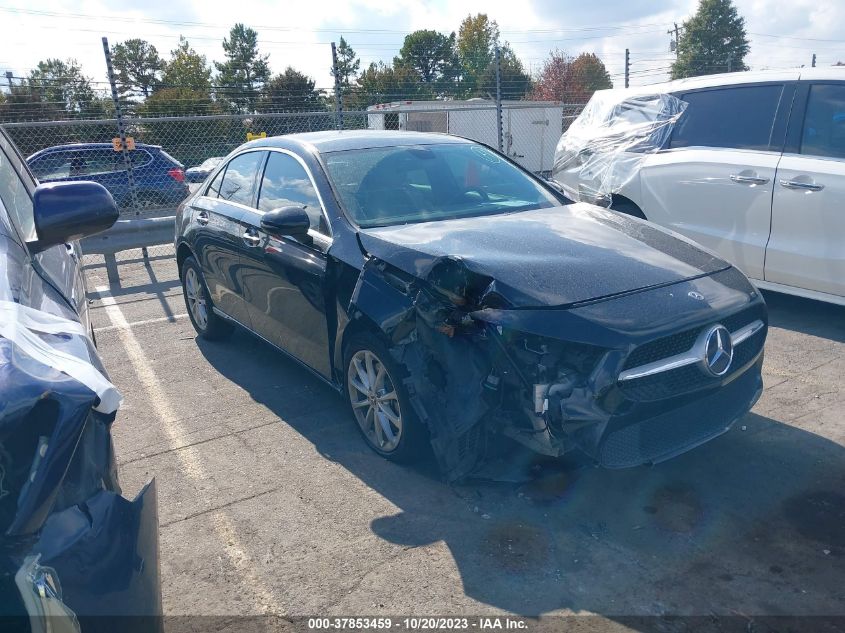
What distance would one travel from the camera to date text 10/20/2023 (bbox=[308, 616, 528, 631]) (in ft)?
9.01

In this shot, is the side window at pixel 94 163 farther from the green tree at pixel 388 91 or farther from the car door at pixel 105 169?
the green tree at pixel 388 91

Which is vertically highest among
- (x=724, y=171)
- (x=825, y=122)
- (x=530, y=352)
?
(x=825, y=122)

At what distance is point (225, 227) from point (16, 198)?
2.02 metres

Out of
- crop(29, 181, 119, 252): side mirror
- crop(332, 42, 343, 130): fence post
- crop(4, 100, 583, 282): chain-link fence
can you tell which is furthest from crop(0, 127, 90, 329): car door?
crop(332, 42, 343, 130): fence post

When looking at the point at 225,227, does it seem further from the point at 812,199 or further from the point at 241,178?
the point at 812,199

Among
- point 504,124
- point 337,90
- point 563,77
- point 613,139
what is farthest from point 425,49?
point 613,139

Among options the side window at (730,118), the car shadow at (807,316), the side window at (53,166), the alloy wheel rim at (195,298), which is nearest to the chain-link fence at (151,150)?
the side window at (53,166)

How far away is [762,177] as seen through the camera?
19.2ft

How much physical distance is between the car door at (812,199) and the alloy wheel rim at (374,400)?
3658mm

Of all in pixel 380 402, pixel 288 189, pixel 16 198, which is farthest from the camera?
pixel 288 189

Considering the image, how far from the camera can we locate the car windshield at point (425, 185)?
434 cm

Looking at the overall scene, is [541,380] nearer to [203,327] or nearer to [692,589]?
[692,589]

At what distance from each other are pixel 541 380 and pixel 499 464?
581mm

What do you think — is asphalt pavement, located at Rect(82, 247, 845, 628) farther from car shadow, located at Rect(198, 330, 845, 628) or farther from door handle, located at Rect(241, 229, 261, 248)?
door handle, located at Rect(241, 229, 261, 248)
